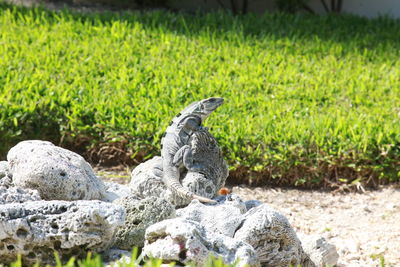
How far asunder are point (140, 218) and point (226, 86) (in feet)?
9.03

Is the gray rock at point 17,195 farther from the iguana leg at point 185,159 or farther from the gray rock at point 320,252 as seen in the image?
the gray rock at point 320,252

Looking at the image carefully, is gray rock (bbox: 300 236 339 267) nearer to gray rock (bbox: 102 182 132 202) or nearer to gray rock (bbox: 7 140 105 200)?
gray rock (bbox: 102 182 132 202)

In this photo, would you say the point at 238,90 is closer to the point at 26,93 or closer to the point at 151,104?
the point at 151,104

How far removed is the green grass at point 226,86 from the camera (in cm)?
456

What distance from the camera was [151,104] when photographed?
16.3ft

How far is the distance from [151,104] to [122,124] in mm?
363

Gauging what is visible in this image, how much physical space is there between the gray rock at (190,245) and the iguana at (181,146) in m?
0.41

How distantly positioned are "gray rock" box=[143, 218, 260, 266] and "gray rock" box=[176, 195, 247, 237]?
0.22 metres

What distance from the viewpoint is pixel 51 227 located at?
2613 millimetres

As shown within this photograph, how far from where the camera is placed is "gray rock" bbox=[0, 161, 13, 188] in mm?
3195

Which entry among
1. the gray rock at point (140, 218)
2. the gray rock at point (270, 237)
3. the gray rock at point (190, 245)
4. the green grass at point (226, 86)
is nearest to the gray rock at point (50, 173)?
the gray rock at point (140, 218)

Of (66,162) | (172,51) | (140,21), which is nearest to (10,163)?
(66,162)

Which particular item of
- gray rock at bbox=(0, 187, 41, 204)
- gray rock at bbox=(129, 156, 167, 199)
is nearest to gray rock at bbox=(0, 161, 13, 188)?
gray rock at bbox=(0, 187, 41, 204)

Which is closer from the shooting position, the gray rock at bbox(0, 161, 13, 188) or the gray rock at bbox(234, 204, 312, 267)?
the gray rock at bbox(234, 204, 312, 267)
